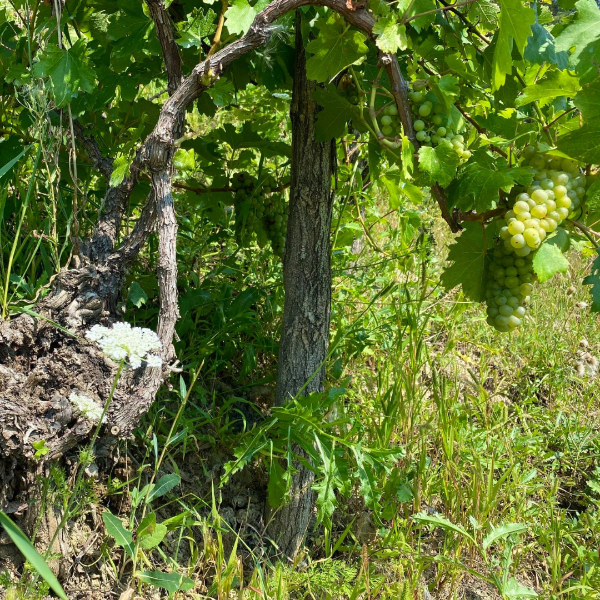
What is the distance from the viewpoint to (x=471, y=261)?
1979 mm

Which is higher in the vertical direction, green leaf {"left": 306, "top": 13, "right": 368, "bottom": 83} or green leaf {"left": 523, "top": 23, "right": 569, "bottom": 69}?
green leaf {"left": 523, "top": 23, "right": 569, "bottom": 69}

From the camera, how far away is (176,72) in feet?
5.98

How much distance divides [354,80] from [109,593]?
1729mm

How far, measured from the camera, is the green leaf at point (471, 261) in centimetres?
195

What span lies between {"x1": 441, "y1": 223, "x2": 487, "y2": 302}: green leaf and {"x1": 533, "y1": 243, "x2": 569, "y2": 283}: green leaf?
228 millimetres

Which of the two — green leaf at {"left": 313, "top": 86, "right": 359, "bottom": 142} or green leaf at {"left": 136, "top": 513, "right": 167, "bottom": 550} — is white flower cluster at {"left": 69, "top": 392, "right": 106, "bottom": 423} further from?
green leaf at {"left": 313, "top": 86, "right": 359, "bottom": 142}

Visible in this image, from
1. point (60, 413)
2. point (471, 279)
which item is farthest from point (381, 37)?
point (60, 413)

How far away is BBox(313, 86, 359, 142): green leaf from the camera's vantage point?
80.0 inches

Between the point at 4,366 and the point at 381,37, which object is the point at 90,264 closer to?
the point at 4,366

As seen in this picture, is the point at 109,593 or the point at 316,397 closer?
the point at 109,593

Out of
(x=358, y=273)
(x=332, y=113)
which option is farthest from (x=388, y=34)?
(x=358, y=273)

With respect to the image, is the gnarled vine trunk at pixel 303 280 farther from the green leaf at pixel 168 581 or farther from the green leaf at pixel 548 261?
the green leaf at pixel 548 261

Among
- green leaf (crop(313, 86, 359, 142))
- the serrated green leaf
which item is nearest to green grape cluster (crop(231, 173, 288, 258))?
green leaf (crop(313, 86, 359, 142))

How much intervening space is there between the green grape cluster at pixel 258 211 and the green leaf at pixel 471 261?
0.81 metres
